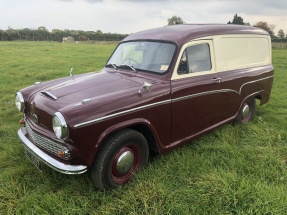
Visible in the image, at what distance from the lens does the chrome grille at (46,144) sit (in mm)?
2805

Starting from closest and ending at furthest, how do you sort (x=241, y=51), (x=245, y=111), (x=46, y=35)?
(x=241, y=51) < (x=245, y=111) < (x=46, y=35)

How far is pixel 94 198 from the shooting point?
9.89ft

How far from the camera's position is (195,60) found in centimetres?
389

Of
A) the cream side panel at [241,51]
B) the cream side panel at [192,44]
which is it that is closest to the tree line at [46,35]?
the cream side panel at [241,51]

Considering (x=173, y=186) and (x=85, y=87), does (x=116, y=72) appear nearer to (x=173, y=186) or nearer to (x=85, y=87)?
(x=85, y=87)

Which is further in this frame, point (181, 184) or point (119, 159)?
point (181, 184)

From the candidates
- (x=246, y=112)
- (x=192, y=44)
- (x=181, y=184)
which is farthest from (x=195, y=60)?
(x=246, y=112)

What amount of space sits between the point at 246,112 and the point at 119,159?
9.89 feet

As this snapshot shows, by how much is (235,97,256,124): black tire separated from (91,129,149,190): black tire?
2333mm

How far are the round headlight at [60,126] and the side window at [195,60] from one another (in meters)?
1.67

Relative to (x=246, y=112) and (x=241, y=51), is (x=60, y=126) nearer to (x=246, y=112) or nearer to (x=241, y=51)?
(x=241, y=51)

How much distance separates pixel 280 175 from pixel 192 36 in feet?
6.98

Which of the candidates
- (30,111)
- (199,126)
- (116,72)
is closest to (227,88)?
(199,126)

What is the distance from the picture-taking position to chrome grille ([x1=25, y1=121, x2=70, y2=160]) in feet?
9.20
